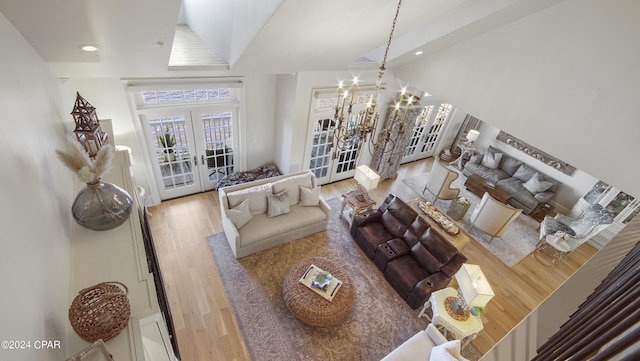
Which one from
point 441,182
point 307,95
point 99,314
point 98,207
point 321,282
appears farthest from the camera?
point 441,182

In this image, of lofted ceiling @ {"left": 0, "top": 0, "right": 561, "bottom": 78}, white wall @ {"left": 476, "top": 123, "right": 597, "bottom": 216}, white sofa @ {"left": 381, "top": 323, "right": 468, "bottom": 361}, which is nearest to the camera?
lofted ceiling @ {"left": 0, "top": 0, "right": 561, "bottom": 78}

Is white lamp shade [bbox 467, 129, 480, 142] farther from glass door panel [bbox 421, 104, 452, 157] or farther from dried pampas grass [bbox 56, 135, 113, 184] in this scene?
dried pampas grass [bbox 56, 135, 113, 184]

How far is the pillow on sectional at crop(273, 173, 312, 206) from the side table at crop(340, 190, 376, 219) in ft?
2.73

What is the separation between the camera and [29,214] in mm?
1170

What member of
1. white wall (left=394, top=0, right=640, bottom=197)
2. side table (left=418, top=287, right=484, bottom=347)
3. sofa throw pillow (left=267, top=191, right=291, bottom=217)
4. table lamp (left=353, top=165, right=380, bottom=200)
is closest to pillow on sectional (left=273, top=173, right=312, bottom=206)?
sofa throw pillow (left=267, top=191, right=291, bottom=217)

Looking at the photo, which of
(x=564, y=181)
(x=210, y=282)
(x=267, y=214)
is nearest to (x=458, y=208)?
(x=564, y=181)

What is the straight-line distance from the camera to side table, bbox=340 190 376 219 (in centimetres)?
503

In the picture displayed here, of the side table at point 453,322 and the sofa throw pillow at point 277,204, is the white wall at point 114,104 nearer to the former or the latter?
the sofa throw pillow at point 277,204

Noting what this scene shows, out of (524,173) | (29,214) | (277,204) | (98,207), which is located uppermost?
(29,214)

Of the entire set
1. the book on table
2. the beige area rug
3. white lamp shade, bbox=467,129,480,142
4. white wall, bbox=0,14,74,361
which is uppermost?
white wall, bbox=0,14,74,361

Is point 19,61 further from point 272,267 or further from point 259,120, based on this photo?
point 259,120

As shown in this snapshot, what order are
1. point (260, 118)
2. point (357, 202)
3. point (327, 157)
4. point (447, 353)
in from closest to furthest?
point (447, 353)
point (357, 202)
point (260, 118)
point (327, 157)

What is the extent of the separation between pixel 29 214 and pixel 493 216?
19.4ft

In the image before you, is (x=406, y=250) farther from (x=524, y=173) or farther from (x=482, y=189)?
(x=524, y=173)
